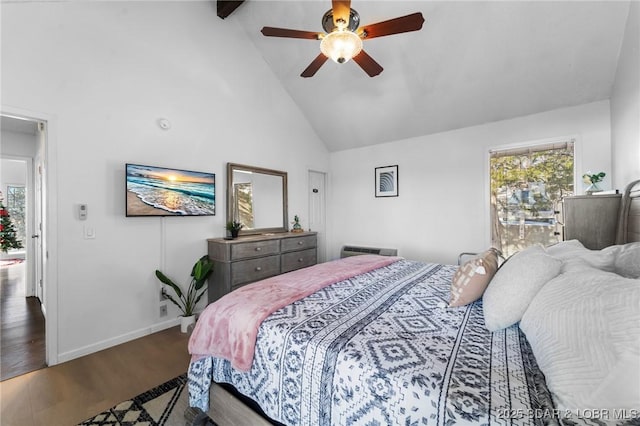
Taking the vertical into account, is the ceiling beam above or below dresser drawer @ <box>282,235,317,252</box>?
above

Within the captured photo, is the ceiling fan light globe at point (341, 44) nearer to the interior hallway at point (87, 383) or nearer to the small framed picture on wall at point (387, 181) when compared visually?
the small framed picture on wall at point (387, 181)

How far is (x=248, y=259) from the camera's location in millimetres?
3248

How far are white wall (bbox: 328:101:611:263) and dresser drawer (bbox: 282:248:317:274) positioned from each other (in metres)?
0.98

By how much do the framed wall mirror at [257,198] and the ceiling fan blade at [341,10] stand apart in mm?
2227

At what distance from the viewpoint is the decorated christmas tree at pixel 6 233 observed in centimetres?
538

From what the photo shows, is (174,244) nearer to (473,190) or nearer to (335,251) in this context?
(335,251)

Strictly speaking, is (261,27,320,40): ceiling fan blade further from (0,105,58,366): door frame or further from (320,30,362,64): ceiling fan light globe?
(0,105,58,366): door frame

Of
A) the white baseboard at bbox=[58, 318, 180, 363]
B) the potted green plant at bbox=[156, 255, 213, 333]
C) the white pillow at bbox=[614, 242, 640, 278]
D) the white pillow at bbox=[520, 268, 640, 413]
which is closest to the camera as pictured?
the white pillow at bbox=[520, 268, 640, 413]

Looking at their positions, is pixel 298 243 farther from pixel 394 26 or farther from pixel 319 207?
pixel 394 26

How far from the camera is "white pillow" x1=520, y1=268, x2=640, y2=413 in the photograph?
599 millimetres

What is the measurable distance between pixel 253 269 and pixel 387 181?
2610 millimetres

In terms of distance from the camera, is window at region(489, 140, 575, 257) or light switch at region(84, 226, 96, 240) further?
window at region(489, 140, 575, 257)

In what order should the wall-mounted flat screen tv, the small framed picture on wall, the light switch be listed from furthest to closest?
the small framed picture on wall, the wall-mounted flat screen tv, the light switch

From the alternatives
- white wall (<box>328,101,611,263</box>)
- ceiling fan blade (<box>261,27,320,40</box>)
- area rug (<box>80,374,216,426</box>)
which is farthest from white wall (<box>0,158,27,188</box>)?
white wall (<box>328,101,611,263</box>)
